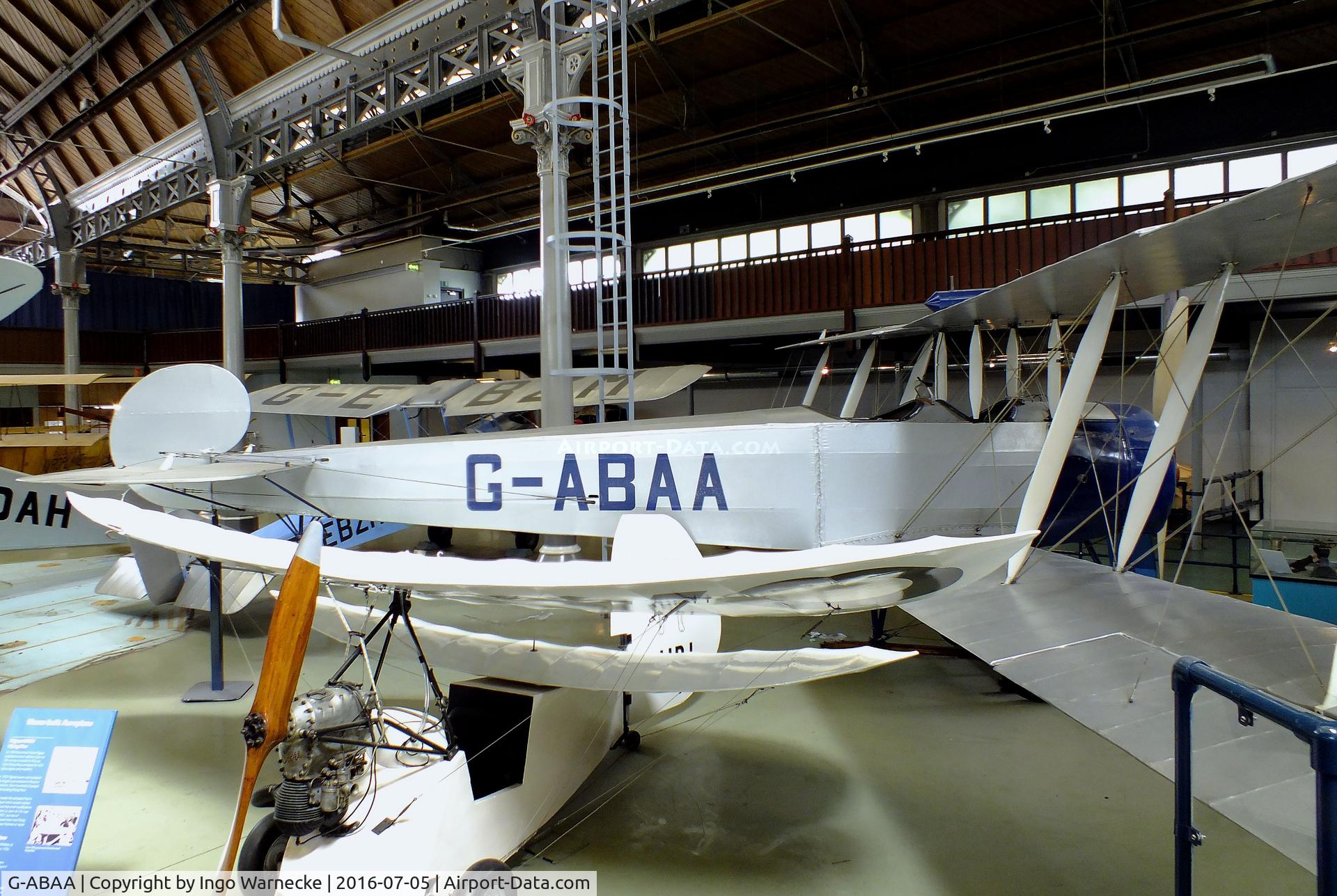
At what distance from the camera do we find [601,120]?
11000 mm

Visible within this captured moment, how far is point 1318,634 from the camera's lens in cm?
297

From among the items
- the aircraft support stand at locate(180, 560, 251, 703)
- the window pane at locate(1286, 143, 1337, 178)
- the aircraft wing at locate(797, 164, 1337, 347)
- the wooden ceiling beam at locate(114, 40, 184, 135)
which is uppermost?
the wooden ceiling beam at locate(114, 40, 184, 135)

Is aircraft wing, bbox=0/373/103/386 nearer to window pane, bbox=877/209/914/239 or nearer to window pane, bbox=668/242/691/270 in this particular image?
window pane, bbox=668/242/691/270

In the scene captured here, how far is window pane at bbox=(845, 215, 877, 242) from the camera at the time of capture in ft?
46.4

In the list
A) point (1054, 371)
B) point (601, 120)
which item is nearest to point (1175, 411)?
point (1054, 371)

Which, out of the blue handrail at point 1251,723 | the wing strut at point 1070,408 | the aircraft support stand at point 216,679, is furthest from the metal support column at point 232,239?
the blue handrail at point 1251,723

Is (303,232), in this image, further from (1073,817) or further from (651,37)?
(1073,817)

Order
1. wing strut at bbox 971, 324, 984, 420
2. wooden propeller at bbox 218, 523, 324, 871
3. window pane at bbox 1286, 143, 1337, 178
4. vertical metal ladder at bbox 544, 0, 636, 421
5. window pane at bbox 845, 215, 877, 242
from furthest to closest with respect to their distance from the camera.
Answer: window pane at bbox 845, 215, 877, 242 < window pane at bbox 1286, 143, 1337, 178 < wing strut at bbox 971, 324, 984, 420 < vertical metal ladder at bbox 544, 0, 636, 421 < wooden propeller at bbox 218, 523, 324, 871

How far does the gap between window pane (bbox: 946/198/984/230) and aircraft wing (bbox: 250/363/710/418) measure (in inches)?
223

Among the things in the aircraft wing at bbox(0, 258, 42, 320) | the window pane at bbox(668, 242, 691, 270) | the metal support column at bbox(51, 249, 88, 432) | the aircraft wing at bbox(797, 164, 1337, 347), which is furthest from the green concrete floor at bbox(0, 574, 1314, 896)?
the metal support column at bbox(51, 249, 88, 432)

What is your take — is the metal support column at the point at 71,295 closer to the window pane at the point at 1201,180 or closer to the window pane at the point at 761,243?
the window pane at the point at 761,243

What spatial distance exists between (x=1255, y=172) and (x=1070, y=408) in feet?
33.9

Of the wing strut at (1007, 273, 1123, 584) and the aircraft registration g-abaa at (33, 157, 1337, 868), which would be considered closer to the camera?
the aircraft registration g-abaa at (33, 157, 1337, 868)

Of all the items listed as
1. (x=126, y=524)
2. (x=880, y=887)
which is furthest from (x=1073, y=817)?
(x=126, y=524)
